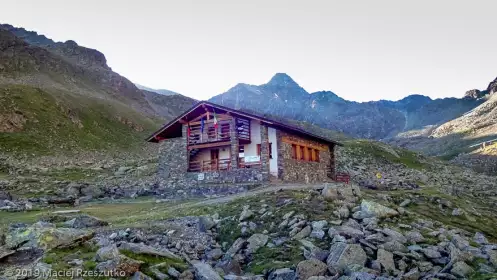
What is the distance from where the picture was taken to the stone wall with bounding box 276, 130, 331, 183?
34656 mm

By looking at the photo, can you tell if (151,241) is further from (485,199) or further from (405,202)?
(485,199)

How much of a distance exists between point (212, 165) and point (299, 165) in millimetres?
8113

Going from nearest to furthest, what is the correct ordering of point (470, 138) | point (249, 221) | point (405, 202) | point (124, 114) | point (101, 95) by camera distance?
point (249, 221)
point (405, 202)
point (124, 114)
point (101, 95)
point (470, 138)

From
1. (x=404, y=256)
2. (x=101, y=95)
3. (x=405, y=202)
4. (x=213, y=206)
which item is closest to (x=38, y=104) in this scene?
(x=101, y=95)

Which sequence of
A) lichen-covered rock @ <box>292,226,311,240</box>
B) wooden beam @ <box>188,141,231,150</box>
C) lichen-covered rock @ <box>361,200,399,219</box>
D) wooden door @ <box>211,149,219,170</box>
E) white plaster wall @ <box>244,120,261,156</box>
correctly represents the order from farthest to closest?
1. wooden door @ <box>211,149,219,170</box>
2. wooden beam @ <box>188,141,231,150</box>
3. white plaster wall @ <box>244,120,261,156</box>
4. lichen-covered rock @ <box>361,200,399,219</box>
5. lichen-covered rock @ <box>292,226,311,240</box>

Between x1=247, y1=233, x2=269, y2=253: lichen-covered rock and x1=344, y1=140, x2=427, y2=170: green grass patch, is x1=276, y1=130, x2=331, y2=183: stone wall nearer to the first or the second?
x1=247, y1=233, x2=269, y2=253: lichen-covered rock

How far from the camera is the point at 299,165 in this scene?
123 feet

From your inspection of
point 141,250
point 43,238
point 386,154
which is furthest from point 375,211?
point 386,154

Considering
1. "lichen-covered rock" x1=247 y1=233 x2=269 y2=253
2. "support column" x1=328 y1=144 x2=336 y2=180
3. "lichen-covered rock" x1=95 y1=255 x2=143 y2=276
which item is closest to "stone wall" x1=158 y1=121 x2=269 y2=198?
"support column" x1=328 y1=144 x2=336 y2=180

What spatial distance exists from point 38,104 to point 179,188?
5541 cm

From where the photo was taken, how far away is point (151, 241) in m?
16.4

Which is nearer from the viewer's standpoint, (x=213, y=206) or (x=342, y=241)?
(x=342, y=241)

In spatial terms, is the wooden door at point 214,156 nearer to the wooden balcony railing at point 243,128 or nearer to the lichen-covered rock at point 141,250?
the wooden balcony railing at point 243,128

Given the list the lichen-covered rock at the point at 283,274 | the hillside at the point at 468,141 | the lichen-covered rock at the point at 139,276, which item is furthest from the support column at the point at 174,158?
the hillside at the point at 468,141
